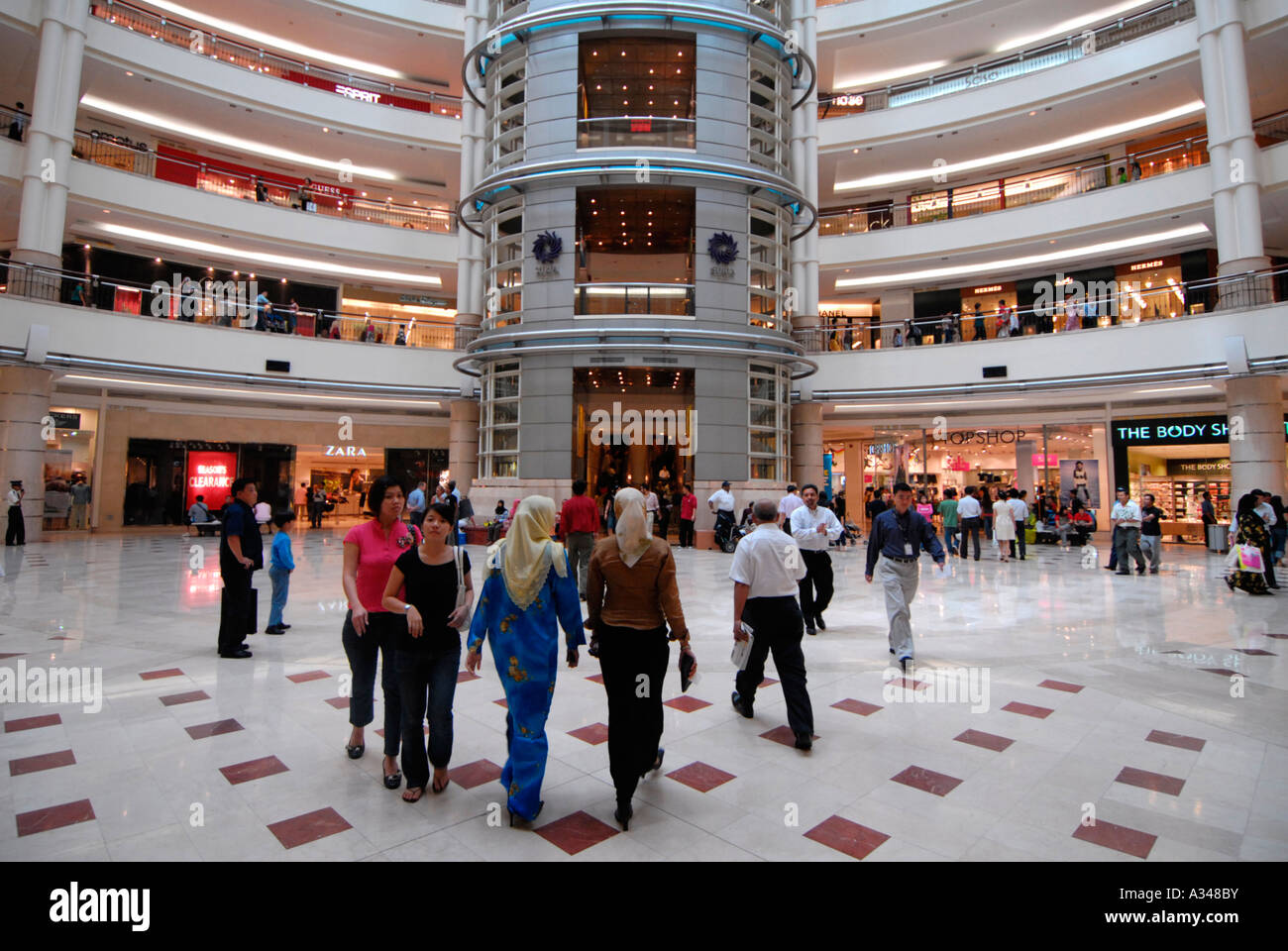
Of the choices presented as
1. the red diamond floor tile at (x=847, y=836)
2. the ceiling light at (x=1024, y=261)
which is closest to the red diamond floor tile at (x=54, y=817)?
the red diamond floor tile at (x=847, y=836)

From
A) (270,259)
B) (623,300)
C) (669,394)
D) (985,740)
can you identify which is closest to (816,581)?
(985,740)

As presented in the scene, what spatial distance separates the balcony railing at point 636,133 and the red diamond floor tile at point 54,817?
1746 cm

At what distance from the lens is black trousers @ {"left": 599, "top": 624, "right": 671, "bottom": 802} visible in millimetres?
3390

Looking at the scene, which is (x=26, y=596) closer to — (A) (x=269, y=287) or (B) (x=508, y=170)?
(B) (x=508, y=170)

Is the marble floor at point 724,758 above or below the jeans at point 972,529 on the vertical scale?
below

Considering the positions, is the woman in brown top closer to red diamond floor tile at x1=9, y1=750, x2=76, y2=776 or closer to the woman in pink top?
the woman in pink top

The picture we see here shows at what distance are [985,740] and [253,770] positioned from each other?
4783 millimetres

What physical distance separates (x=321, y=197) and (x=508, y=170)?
987cm

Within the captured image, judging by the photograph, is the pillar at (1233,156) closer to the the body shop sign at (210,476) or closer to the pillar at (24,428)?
the pillar at (24,428)

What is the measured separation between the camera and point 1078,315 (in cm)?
1880

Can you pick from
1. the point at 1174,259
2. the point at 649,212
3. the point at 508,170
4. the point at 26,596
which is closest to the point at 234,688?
the point at 26,596

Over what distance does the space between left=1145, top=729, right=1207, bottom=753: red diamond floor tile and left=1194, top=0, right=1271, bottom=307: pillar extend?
1696 centimetres

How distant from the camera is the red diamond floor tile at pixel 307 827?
3.17 m

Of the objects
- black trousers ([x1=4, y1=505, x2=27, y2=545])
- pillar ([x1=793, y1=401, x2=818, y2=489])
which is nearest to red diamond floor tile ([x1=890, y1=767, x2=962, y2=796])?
pillar ([x1=793, y1=401, x2=818, y2=489])
